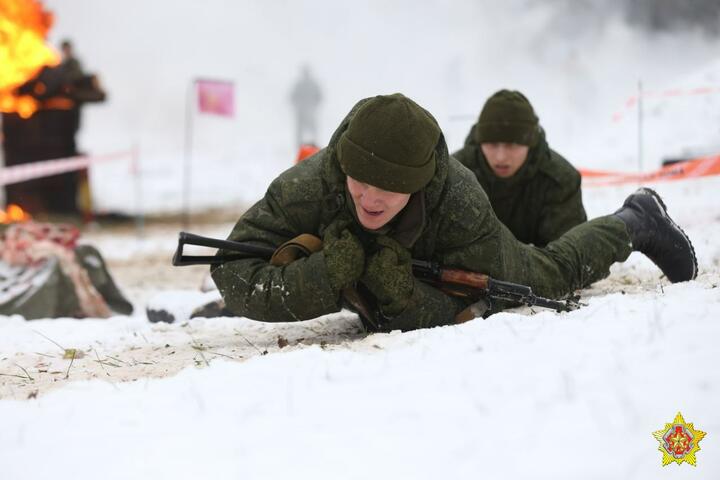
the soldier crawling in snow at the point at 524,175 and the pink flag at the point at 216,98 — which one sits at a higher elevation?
the pink flag at the point at 216,98

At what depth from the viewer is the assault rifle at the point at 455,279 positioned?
3.26m

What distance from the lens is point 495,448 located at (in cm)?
186

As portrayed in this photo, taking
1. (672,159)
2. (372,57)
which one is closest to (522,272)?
(672,159)

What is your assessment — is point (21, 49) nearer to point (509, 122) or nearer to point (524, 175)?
point (509, 122)

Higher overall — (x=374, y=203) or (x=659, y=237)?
(x=374, y=203)

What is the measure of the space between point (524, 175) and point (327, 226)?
1989mm

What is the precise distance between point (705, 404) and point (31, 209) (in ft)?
42.6

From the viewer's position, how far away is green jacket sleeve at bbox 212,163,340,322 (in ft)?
10.2

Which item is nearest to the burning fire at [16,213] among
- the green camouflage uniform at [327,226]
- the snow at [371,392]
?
the snow at [371,392]

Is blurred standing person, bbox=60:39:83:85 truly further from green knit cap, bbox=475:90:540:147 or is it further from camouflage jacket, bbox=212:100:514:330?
camouflage jacket, bbox=212:100:514:330

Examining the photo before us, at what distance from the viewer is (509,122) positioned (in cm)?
477

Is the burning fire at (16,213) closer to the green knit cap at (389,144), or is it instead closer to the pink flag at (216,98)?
the pink flag at (216,98)

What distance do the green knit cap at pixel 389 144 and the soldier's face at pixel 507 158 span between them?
1863 mm

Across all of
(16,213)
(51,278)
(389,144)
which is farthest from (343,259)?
(16,213)
